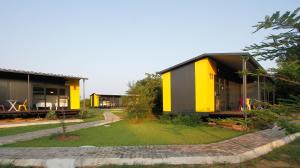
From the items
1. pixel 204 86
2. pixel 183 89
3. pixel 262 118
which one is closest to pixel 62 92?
pixel 183 89

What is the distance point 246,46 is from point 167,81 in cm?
1469

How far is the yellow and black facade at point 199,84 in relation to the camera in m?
14.4

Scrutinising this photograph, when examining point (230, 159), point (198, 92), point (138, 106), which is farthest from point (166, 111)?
point (230, 159)

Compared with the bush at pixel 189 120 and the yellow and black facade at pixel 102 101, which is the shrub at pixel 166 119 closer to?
the bush at pixel 189 120

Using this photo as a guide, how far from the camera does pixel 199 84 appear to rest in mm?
14539

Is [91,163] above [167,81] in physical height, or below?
below

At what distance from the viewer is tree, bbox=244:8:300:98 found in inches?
66.7

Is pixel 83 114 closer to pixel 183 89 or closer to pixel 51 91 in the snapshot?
pixel 51 91

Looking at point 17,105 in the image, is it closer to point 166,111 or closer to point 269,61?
point 166,111

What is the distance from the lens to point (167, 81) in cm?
1666

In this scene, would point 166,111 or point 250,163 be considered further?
point 166,111

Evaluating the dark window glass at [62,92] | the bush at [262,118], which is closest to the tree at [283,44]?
the bush at [262,118]

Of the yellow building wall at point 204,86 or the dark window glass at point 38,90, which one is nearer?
the yellow building wall at point 204,86

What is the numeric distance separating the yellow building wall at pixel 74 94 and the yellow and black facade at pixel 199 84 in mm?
9332
